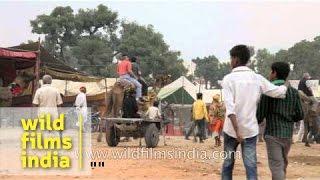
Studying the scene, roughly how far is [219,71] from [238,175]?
8439 cm

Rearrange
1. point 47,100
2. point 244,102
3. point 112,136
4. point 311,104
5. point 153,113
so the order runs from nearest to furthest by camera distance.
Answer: point 244,102 < point 47,100 < point 112,136 < point 153,113 < point 311,104

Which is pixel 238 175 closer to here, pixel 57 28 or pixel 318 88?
pixel 318 88

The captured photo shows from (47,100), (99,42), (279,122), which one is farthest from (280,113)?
(99,42)

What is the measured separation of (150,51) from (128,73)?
37.2 m

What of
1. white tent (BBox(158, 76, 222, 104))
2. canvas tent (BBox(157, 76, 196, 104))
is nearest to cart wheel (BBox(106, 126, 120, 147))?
white tent (BBox(158, 76, 222, 104))

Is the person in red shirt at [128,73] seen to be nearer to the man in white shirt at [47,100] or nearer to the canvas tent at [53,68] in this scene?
the man in white shirt at [47,100]

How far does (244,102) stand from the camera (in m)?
6.43

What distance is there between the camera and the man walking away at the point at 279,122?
6.71m

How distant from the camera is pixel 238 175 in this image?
9711 millimetres

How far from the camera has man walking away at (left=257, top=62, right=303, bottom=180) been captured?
6707 millimetres

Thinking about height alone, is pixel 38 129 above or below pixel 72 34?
below

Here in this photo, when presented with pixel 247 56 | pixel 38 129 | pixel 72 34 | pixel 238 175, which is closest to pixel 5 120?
pixel 38 129

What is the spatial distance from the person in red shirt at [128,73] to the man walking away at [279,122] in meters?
9.02

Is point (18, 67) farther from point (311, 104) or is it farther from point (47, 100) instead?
point (311, 104)
